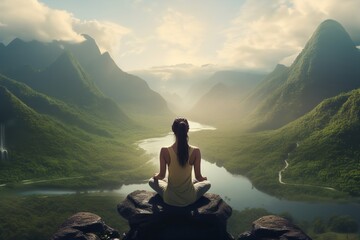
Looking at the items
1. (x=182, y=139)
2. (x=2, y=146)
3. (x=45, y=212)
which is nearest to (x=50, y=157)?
(x=2, y=146)

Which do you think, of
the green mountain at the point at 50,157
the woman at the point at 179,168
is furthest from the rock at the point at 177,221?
the green mountain at the point at 50,157

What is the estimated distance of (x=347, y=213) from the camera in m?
98.4

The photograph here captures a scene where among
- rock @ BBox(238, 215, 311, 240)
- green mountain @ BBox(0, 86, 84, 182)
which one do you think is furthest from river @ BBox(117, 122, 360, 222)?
rock @ BBox(238, 215, 311, 240)

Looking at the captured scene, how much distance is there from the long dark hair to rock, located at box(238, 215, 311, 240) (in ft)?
24.3

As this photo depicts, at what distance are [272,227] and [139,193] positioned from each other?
8162 mm

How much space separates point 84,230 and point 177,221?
6.57 m

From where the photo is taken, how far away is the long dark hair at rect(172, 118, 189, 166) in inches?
639

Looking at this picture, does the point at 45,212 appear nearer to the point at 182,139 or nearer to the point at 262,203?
the point at 262,203

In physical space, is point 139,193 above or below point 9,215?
above

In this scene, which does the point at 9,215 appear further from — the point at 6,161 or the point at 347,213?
the point at 347,213

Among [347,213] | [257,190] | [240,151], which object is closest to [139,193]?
[347,213]

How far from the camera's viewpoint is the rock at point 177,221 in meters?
17.8

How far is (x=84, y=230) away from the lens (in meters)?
20.9

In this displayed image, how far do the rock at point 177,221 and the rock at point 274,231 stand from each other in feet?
8.33
